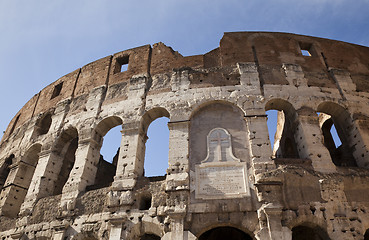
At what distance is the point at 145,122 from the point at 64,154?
147 inches

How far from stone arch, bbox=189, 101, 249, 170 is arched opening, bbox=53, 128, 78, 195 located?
17.1 ft

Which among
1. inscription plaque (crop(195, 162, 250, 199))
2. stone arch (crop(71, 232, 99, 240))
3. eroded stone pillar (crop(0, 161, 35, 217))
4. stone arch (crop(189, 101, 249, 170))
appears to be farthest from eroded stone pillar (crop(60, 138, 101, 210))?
inscription plaque (crop(195, 162, 250, 199))

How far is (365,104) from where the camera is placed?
959cm

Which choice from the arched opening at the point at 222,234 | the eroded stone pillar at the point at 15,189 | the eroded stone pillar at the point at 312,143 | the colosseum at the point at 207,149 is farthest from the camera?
the eroded stone pillar at the point at 15,189

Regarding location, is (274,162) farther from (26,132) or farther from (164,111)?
(26,132)

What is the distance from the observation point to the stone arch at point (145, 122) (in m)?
9.30

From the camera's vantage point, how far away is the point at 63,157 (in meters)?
10.8

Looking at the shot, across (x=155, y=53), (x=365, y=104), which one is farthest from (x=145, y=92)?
(x=365, y=104)

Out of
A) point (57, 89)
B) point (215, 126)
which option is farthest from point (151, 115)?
point (57, 89)

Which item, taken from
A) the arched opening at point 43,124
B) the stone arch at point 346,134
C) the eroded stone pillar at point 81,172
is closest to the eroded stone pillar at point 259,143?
the stone arch at point 346,134

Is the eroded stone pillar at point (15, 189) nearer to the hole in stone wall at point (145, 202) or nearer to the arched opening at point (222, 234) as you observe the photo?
the hole in stone wall at point (145, 202)

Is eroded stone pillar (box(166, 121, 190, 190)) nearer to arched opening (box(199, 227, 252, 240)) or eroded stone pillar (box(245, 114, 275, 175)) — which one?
eroded stone pillar (box(245, 114, 275, 175))

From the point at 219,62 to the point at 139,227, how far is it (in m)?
6.70

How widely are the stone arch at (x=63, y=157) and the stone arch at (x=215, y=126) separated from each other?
17.0 feet
